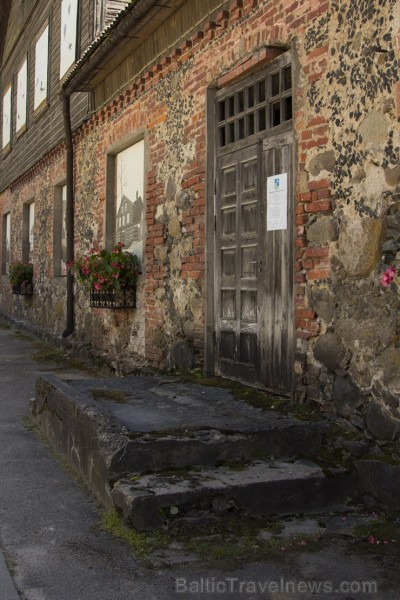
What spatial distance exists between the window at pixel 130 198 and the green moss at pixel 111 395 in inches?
131

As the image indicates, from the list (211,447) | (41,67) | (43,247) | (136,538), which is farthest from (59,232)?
(136,538)

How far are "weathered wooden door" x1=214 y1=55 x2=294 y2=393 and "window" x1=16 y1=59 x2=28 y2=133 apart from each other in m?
11.0

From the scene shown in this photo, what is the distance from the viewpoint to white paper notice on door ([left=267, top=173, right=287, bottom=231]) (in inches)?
214

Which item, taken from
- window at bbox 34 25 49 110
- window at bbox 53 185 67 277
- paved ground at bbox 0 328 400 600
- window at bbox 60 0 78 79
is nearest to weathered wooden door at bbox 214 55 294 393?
paved ground at bbox 0 328 400 600

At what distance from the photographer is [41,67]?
14453 mm

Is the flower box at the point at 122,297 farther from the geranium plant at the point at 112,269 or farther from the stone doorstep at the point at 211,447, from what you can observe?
the stone doorstep at the point at 211,447

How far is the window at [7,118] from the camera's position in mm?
18438

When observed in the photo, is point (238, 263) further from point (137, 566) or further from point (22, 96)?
point (22, 96)

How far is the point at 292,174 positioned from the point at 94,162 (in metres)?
5.63

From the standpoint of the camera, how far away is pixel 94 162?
33.8 feet

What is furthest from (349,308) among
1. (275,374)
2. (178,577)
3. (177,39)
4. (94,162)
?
(94,162)

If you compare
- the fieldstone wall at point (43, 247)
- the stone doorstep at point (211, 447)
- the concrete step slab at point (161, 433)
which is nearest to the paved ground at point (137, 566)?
the concrete step slab at point (161, 433)

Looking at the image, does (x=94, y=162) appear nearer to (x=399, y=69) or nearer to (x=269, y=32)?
(x=269, y=32)

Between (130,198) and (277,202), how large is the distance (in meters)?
3.97
